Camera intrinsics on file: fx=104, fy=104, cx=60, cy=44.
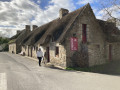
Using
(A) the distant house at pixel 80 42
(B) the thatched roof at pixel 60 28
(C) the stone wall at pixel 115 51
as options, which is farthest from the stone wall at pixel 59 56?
(C) the stone wall at pixel 115 51

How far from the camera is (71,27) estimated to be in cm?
1026

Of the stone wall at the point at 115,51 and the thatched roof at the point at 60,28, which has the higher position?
the thatched roof at the point at 60,28

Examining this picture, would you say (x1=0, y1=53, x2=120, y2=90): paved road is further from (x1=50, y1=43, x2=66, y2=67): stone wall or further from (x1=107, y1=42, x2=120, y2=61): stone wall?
(x1=107, y1=42, x2=120, y2=61): stone wall

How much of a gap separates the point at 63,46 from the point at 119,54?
966 cm

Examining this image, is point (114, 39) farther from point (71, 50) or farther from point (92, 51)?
point (71, 50)

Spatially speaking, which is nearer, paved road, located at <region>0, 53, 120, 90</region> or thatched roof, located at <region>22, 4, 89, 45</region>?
paved road, located at <region>0, 53, 120, 90</region>

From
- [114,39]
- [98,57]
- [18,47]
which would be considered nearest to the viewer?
[98,57]

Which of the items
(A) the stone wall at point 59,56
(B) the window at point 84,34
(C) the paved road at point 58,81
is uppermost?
(B) the window at point 84,34

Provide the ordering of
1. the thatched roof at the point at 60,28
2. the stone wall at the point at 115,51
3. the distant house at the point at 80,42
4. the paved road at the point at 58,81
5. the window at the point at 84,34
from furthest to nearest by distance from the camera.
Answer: the stone wall at the point at 115,51 → the window at the point at 84,34 → the thatched roof at the point at 60,28 → the distant house at the point at 80,42 → the paved road at the point at 58,81

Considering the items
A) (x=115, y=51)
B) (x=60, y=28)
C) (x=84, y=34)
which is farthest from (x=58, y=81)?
(x=115, y=51)

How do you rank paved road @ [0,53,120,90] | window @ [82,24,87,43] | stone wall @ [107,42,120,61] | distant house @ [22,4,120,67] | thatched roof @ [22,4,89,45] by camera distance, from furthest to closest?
stone wall @ [107,42,120,61] → window @ [82,24,87,43] → thatched roof @ [22,4,89,45] → distant house @ [22,4,120,67] → paved road @ [0,53,120,90]

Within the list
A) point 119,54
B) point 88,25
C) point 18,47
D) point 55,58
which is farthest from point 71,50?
point 18,47

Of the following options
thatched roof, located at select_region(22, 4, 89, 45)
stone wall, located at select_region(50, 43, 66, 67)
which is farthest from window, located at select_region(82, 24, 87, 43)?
stone wall, located at select_region(50, 43, 66, 67)

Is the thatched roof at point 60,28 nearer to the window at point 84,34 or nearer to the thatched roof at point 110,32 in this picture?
the window at point 84,34
